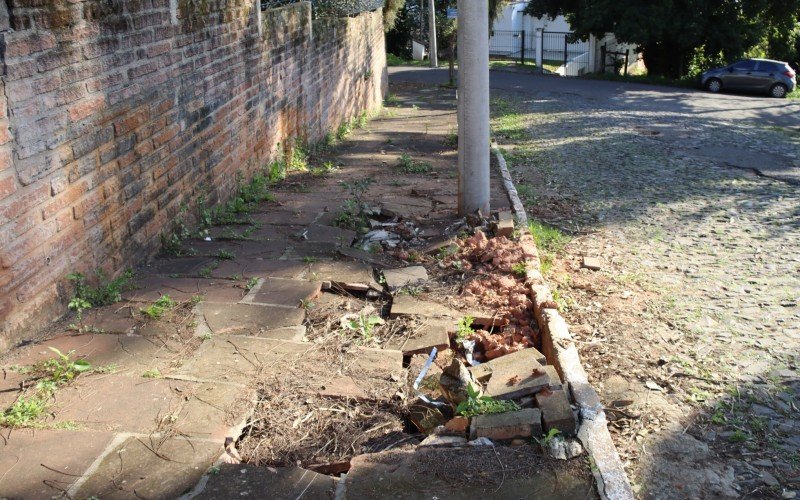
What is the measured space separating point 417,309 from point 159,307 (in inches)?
63.9

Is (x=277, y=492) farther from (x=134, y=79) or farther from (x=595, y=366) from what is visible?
(x=134, y=79)

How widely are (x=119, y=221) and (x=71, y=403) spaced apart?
1851 millimetres

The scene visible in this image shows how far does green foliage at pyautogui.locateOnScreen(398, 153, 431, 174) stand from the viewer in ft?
33.5

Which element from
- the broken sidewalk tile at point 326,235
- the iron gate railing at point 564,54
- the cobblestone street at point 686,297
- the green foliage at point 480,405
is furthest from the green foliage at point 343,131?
the iron gate railing at point 564,54

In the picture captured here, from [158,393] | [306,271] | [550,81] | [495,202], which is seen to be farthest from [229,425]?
[550,81]

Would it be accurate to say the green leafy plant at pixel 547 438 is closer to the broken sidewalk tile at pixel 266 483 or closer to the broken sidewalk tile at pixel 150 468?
the broken sidewalk tile at pixel 266 483

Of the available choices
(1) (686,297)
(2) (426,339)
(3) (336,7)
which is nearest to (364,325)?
(2) (426,339)

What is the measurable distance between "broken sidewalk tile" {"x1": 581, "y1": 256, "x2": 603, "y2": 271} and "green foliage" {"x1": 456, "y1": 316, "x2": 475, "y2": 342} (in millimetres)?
1924

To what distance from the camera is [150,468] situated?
3104 millimetres

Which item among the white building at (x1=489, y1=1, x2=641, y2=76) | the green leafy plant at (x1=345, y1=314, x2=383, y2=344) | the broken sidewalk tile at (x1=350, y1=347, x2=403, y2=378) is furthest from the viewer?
the white building at (x1=489, y1=1, x2=641, y2=76)

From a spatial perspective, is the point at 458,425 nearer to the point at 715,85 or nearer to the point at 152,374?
the point at 152,374

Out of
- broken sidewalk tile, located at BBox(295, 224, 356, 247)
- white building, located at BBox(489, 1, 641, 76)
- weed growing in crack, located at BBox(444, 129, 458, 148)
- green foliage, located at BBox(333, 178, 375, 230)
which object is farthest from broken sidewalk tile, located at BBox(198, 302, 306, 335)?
white building, located at BBox(489, 1, 641, 76)

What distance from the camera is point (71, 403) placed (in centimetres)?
356

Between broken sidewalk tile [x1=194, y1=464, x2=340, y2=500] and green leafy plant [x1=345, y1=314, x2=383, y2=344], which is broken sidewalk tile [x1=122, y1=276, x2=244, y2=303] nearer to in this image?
green leafy plant [x1=345, y1=314, x2=383, y2=344]
